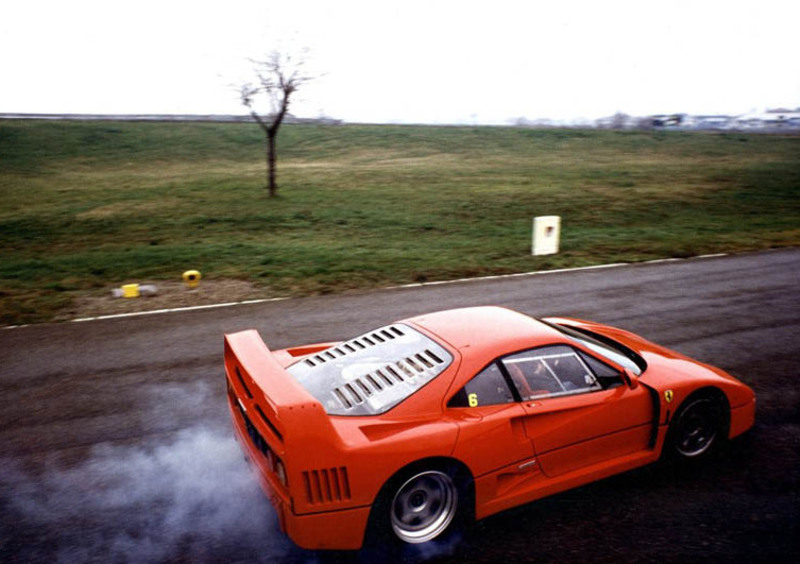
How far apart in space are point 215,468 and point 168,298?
5971 mm

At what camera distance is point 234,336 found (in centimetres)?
443

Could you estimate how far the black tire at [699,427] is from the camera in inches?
166

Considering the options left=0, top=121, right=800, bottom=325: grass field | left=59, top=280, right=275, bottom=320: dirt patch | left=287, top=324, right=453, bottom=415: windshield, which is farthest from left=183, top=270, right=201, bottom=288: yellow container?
left=287, top=324, right=453, bottom=415: windshield

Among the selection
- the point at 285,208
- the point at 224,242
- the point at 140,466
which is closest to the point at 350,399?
the point at 140,466

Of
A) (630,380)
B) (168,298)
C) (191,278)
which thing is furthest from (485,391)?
(191,278)

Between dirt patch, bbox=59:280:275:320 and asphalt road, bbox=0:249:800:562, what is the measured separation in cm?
70

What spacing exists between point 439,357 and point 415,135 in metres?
43.0

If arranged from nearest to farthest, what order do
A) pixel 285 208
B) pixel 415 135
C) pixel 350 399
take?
1. pixel 350 399
2. pixel 285 208
3. pixel 415 135

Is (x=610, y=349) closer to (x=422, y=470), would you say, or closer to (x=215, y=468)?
(x=422, y=470)

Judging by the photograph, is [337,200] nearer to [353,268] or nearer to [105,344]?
[353,268]

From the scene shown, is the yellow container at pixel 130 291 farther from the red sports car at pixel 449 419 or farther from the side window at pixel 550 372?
the side window at pixel 550 372

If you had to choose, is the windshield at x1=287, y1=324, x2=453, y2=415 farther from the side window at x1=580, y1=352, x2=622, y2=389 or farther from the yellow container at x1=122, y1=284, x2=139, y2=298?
the yellow container at x1=122, y1=284, x2=139, y2=298

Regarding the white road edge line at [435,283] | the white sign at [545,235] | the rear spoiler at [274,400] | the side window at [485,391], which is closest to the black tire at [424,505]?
the side window at [485,391]

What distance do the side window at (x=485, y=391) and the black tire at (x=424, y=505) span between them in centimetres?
40
